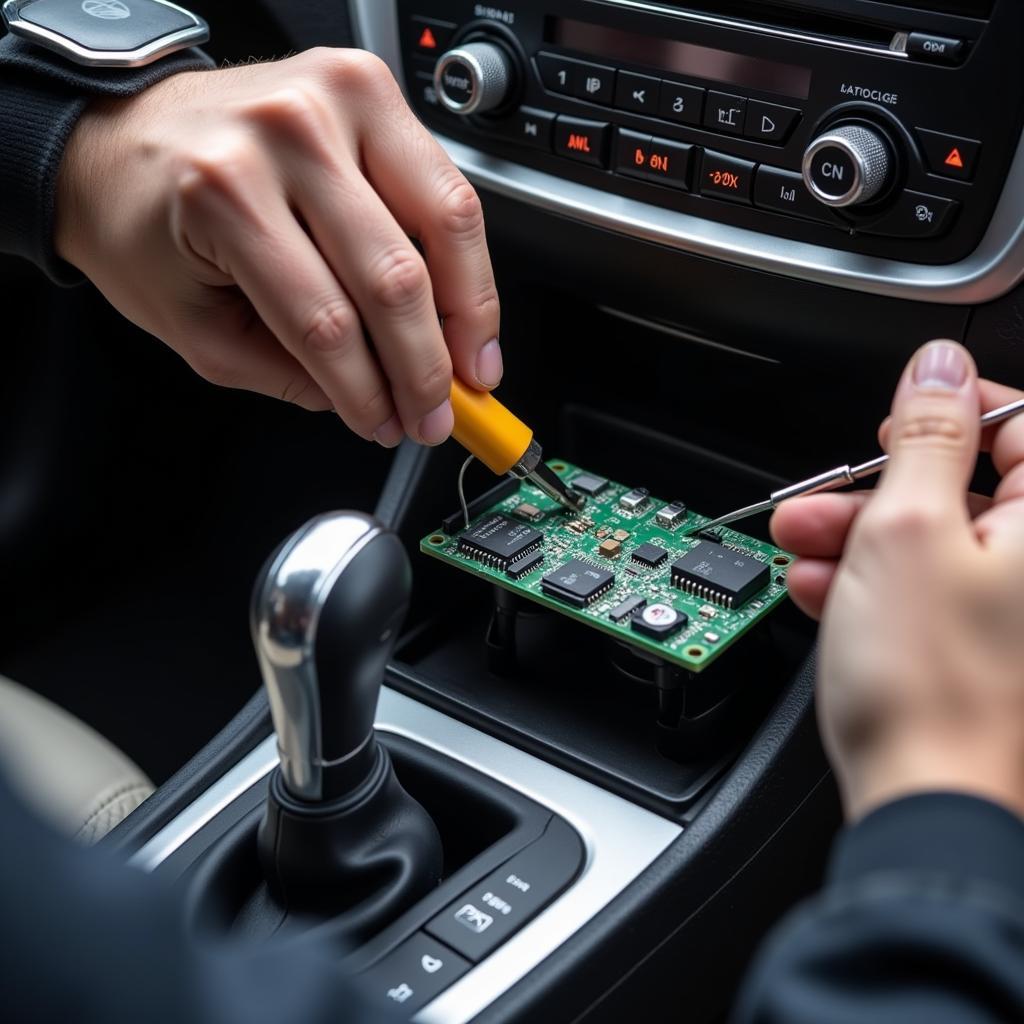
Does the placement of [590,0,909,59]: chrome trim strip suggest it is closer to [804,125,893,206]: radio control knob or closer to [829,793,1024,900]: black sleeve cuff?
[804,125,893,206]: radio control knob

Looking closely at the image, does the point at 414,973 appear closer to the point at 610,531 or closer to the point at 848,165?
the point at 610,531

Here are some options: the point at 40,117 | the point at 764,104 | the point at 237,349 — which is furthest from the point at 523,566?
the point at 40,117

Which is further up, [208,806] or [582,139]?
[582,139]

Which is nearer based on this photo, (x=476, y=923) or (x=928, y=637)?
(x=928, y=637)

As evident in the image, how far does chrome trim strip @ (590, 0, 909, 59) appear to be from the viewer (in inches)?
31.4

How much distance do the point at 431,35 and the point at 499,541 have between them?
42cm

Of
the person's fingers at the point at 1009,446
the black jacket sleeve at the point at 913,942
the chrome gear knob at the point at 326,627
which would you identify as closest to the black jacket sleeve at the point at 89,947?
the black jacket sleeve at the point at 913,942

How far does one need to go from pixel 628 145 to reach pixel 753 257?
126 mm

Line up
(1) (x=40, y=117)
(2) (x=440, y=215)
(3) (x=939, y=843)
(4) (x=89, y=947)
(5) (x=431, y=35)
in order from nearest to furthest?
(4) (x=89, y=947), (3) (x=939, y=843), (2) (x=440, y=215), (1) (x=40, y=117), (5) (x=431, y=35)

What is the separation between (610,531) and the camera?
0.95m

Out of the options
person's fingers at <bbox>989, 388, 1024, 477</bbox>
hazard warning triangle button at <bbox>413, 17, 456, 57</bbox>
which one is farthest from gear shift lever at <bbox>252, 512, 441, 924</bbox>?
hazard warning triangle button at <bbox>413, 17, 456, 57</bbox>

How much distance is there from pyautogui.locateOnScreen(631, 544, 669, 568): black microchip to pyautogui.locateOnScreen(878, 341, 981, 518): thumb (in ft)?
0.91

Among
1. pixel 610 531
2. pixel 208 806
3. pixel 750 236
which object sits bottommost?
pixel 208 806

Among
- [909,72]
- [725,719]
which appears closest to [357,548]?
[725,719]
